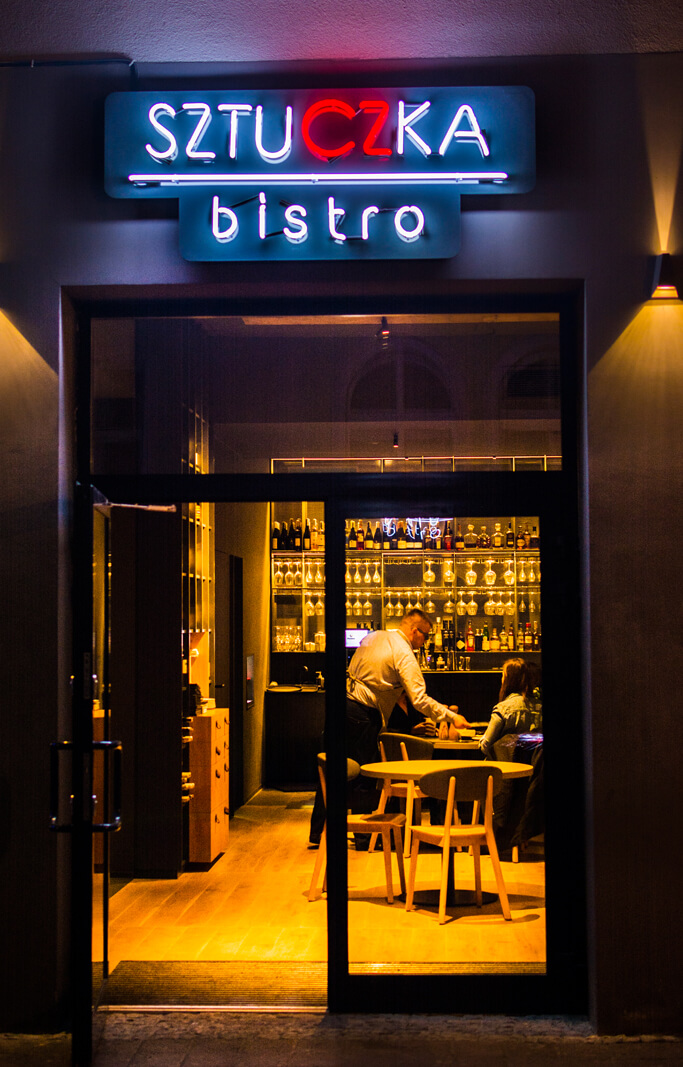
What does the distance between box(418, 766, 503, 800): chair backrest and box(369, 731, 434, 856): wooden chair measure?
8cm

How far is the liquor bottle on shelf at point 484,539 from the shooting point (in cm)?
525

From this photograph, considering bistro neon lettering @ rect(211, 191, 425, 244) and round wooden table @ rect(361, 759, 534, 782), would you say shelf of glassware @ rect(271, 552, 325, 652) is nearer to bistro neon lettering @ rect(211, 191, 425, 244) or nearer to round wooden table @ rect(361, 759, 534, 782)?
round wooden table @ rect(361, 759, 534, 782)

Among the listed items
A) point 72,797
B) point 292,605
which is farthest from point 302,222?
point 292,605

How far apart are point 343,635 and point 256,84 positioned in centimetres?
266

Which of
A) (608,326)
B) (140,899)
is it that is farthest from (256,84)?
(140,899)

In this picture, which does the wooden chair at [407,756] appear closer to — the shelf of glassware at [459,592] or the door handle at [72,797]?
the shelf of glassware at [459,592]

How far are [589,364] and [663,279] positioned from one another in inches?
19.2

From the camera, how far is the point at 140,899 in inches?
257

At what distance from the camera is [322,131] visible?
15.5ft

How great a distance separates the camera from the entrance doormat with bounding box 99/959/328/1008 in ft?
15.7

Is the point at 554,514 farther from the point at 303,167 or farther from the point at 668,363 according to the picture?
the point at 303,167

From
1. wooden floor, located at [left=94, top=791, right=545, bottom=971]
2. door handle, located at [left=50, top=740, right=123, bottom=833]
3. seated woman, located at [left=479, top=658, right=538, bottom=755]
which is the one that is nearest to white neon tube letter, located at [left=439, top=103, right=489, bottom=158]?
seated woman, located at [left=479, top=658, right=538, bottom=755]

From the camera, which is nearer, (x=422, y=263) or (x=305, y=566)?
(x=422, y=263)

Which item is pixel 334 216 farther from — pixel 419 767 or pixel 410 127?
pixel 419 767
